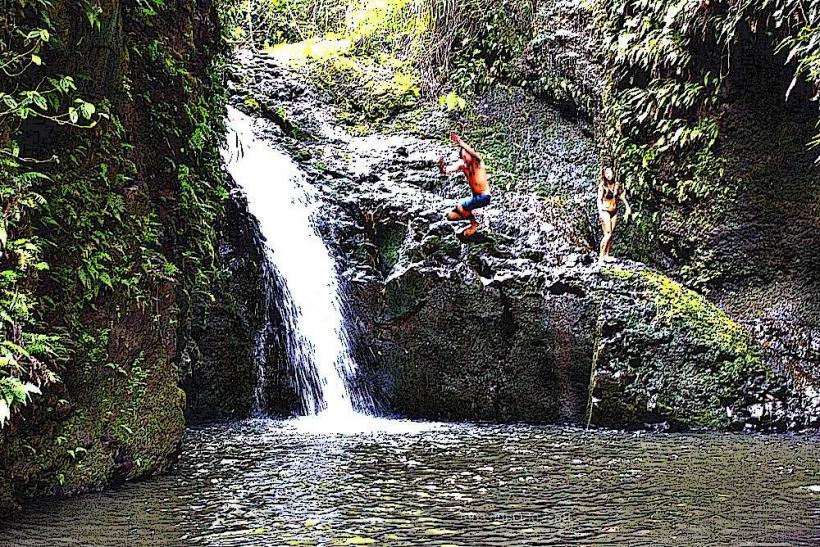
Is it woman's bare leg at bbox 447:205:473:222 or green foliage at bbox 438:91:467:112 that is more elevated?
green foliage at bbox 438:91:467:112

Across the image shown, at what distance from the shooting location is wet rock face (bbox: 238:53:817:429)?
26.9 ft

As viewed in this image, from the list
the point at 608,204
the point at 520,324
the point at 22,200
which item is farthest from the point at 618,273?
the point at 22,200

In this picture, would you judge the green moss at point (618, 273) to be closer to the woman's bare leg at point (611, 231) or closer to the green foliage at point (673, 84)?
the woman's bare leg at point (611, 231)

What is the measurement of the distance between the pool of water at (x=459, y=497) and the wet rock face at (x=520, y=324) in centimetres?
106

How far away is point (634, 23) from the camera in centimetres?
1044

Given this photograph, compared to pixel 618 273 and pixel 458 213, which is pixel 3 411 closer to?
pixel 458 213

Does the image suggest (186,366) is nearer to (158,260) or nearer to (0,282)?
(158,260)

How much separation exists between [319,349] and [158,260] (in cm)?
425

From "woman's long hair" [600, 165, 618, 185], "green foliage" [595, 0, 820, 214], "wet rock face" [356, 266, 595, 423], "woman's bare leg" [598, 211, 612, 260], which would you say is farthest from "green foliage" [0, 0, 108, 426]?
"green foliage" [595, 0, 820, 214]

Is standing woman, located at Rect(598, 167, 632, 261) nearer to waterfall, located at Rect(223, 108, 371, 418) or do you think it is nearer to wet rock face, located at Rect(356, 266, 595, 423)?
wet rock face, located at Rect(356, 266, 595, 423)

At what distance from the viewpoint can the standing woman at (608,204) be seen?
9.96 m

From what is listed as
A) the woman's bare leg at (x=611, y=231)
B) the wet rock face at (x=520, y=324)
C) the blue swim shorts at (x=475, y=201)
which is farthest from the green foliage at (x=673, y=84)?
the blue swim shorts at (x=475, y=201)

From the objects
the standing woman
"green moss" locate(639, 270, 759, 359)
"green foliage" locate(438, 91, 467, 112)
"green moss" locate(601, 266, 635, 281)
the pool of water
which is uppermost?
"green foliage" locate(438, 91, 467, 112)

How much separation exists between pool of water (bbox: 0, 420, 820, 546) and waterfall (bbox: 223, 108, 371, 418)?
239cm
